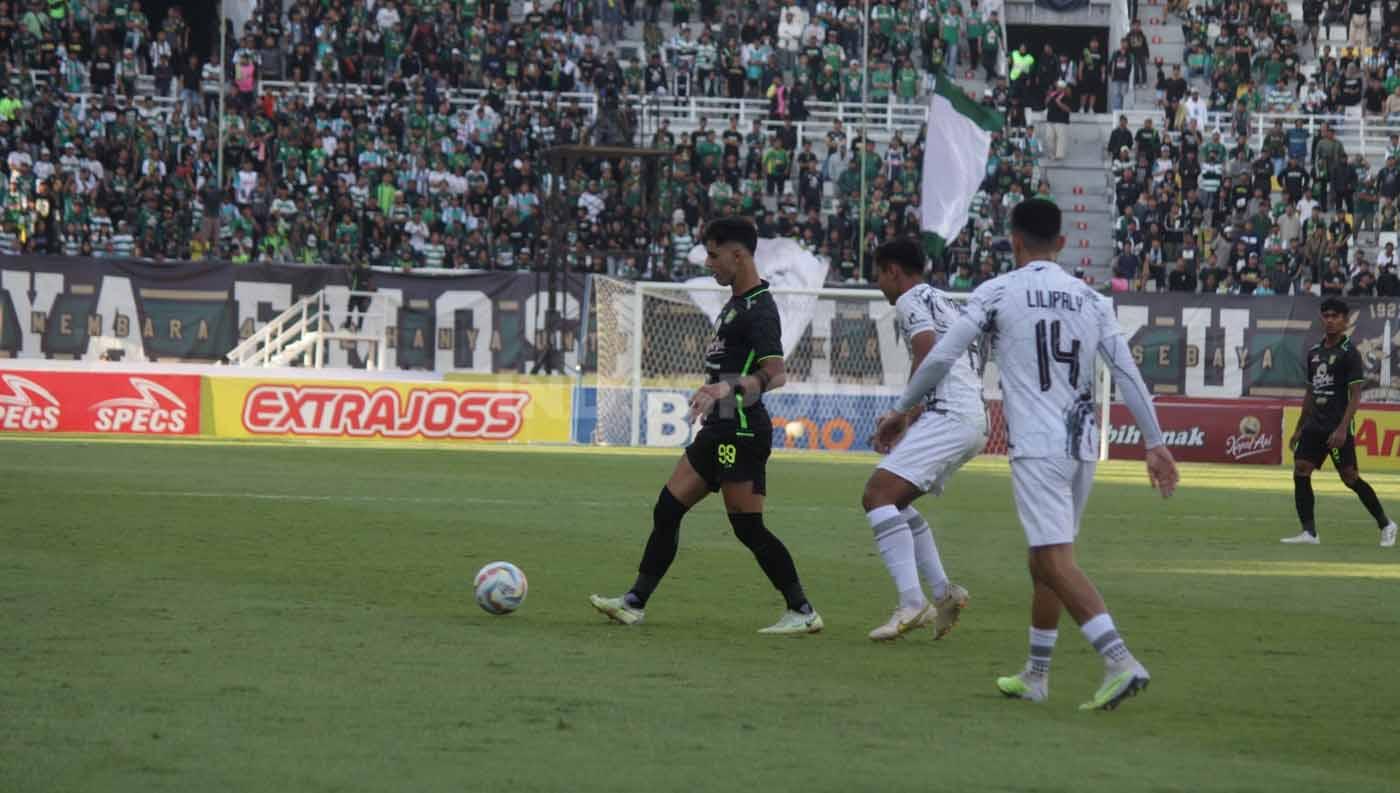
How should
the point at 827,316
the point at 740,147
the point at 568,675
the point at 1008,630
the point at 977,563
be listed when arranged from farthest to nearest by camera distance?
the point at 740,147
the point at 827,316
the point at 977,563
the point at 1008,630
the point at 568,675

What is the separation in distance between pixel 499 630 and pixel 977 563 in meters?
6.02

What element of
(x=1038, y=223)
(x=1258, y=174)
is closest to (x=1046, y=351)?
(x=1038, y=223)

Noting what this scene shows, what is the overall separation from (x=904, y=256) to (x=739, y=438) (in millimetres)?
1316

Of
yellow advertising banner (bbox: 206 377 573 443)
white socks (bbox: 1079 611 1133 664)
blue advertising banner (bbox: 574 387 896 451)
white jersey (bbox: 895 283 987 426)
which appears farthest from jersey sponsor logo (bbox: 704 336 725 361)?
blue advertising banner (bbox: 574 387 896 451)

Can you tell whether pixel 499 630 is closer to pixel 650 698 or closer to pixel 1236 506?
pixel 650 698

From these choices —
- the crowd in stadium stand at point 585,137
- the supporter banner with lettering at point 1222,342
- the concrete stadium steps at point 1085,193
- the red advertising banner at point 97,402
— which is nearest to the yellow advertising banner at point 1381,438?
the supporter banner with lettering at point 1222,342

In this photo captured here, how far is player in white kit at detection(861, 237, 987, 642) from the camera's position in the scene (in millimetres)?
10328

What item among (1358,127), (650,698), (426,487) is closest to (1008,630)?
(650,698)

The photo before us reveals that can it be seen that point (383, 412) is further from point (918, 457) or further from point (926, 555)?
point (918, 457)

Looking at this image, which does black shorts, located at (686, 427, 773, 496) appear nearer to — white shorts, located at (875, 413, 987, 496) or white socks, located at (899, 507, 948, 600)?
white shorts, located at (875, 413, 987, 496)

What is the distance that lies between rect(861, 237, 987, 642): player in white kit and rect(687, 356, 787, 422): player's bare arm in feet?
2.24

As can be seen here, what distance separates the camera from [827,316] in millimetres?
35219

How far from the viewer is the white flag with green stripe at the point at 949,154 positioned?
35.7 m

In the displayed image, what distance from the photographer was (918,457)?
1038 centimetres
